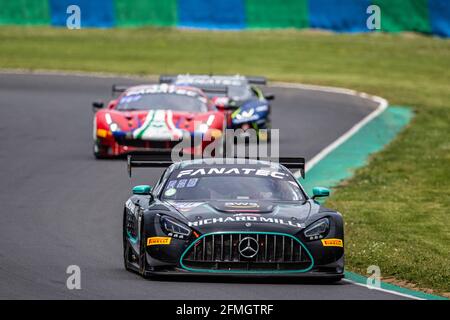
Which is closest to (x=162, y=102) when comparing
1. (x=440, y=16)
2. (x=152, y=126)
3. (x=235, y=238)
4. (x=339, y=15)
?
(x=152, y=126)

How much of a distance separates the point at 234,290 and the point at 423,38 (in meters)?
30.2

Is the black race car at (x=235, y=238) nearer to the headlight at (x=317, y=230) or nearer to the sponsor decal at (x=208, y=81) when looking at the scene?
the headlight at (x=317, y=230)

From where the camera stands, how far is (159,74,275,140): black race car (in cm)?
2533

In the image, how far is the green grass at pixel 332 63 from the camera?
21.1m

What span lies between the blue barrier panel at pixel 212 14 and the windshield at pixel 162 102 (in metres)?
14.5

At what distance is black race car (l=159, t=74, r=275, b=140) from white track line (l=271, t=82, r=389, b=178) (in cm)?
154

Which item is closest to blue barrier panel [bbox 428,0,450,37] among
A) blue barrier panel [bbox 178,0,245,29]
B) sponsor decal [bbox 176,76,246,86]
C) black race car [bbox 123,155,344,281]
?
blue barrier panel [bbox 178,0,245,29]

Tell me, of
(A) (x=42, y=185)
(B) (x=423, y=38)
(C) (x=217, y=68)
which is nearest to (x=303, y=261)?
(A) (x=42, y=185)

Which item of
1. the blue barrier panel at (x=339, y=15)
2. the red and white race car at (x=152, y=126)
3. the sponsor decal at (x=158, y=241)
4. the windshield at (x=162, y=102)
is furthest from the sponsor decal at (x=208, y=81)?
the sponsor decal at (x=158, y=241)

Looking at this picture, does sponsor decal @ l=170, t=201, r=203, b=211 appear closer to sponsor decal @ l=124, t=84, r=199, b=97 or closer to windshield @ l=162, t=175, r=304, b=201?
windshield @ l=162, t=175, r=304, b=201

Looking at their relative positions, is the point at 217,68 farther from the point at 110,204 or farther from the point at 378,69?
the point at 110,204

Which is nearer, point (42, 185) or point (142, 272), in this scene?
point (142, 272)

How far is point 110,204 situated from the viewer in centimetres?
1702
